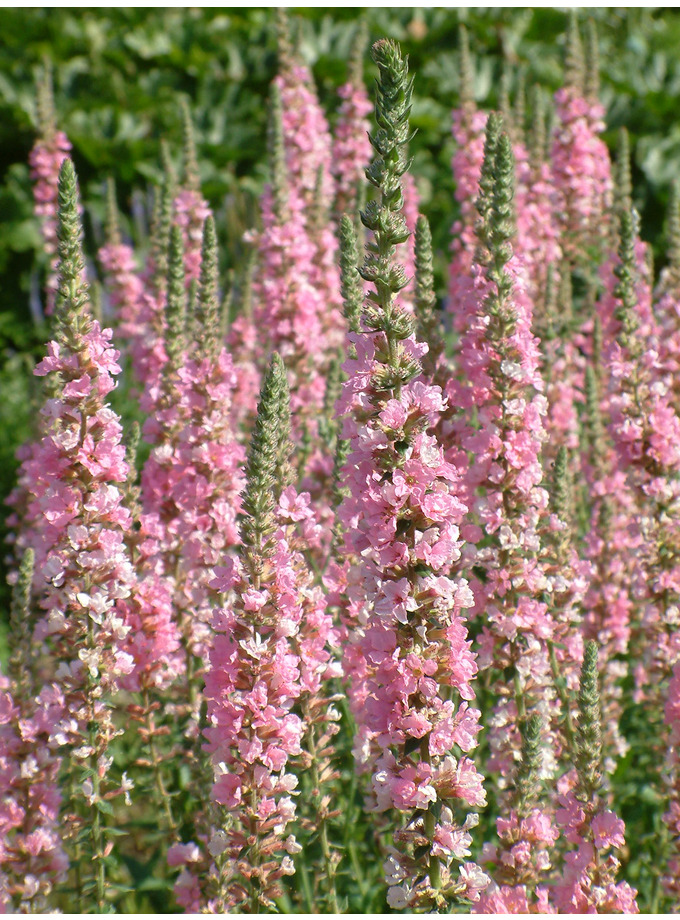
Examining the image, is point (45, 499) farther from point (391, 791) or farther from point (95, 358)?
point (391, 791)

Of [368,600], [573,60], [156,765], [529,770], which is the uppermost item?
[573,60]

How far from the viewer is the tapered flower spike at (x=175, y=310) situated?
4.41m

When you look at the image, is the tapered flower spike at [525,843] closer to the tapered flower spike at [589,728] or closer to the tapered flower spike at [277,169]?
the tapered flower spike at [589,728]

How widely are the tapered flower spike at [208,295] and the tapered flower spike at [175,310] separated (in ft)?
0.68

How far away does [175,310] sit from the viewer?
4.51 meters

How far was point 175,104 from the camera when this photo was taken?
554 inches

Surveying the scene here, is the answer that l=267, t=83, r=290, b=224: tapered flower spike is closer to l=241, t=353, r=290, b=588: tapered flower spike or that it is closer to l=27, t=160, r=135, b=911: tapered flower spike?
l=27, t=160, r=135, b=911: tapered flower spike

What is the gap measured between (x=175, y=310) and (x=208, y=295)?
37 cm

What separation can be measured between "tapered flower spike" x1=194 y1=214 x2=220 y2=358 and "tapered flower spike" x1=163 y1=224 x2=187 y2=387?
207 mm

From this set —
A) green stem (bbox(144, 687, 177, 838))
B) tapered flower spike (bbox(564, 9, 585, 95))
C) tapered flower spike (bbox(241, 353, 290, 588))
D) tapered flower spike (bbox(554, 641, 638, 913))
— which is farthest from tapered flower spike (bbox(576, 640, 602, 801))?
tapered flower spike (bbox(564, 9, 585, 95))

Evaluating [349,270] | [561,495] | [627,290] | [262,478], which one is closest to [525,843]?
[561,495]

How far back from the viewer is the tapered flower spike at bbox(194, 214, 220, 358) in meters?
4.11

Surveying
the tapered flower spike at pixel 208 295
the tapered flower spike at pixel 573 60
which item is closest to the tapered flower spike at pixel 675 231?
the tapered flower spike at pixel 208 295

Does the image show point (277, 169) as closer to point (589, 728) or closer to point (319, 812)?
point (319, 812)
